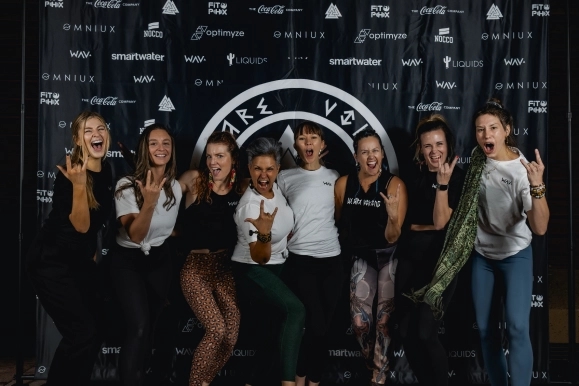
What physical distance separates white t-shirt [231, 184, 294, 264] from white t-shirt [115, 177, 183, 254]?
42cm

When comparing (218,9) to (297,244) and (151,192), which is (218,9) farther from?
(297,244)

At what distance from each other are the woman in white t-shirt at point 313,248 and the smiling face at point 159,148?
800 mm

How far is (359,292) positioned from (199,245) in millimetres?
1079

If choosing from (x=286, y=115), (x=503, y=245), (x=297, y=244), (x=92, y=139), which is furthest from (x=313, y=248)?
(x=92, y=139)

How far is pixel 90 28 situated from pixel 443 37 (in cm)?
257

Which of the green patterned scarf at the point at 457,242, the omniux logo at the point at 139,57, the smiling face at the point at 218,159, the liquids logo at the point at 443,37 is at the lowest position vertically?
the green patterned scarf at the point at 457,242

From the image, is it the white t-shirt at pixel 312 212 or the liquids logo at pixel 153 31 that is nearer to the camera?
the white t-shirt at pixel 312 212

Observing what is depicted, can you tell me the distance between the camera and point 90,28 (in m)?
4.35

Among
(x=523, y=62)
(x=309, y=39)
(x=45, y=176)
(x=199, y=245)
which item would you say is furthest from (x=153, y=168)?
(x=523, y=62)

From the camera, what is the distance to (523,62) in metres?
4.36

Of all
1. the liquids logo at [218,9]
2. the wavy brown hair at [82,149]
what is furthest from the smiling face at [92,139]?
the liquids logo at [218,9]

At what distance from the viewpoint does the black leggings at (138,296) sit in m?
3.37

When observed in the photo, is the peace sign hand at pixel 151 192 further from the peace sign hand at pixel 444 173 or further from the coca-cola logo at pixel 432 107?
the coca-cola logo at pixel 432 107

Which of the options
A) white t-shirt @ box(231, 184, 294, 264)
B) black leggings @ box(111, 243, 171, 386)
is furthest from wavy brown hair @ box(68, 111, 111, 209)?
white t-shirt @ box(231, 184, 294, 264)
